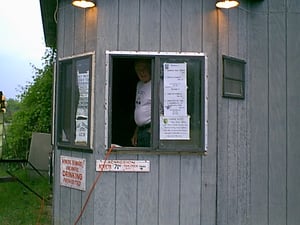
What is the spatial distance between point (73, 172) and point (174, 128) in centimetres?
116

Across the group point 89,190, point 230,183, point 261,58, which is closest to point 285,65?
point 261,58

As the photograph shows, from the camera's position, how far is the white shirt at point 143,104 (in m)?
4.41

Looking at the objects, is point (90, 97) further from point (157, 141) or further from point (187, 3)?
point (187, 3)

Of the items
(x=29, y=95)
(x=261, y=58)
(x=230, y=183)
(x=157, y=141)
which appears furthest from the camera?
(x=29, y=95)

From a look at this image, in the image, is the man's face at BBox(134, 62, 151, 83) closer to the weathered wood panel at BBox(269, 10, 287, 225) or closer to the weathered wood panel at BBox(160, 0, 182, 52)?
the weathered wood panel at BBox(160, 0, 182, 52)

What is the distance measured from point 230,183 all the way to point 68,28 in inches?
93.6

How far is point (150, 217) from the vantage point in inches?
163

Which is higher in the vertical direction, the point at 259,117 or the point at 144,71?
the point at 144,71

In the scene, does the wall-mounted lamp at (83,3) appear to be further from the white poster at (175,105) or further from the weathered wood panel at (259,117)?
the weathered wood panel at (259,117)

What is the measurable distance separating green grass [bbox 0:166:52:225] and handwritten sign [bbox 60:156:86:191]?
1.25 meters

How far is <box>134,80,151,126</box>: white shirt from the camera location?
441 cm

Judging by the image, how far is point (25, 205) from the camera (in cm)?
678

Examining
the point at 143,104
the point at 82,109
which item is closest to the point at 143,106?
the point at 143,104

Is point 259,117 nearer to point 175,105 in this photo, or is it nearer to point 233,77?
point 233,77
